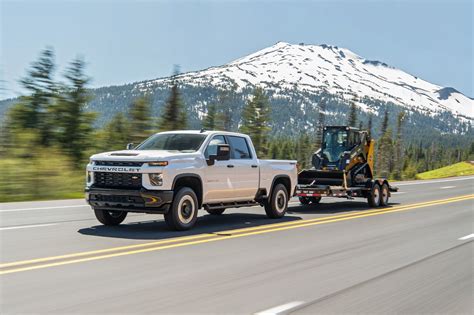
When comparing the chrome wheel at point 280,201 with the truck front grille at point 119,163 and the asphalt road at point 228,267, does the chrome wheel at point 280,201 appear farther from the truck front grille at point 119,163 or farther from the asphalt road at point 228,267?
the truck front grille at point 119,163

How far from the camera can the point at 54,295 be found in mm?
5625

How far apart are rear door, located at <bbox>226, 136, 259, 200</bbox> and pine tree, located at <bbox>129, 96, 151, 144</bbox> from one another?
2656cm

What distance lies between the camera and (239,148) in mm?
12633

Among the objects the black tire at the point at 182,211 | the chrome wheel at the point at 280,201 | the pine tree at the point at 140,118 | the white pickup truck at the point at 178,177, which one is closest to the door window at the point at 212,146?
the white pickup truck at the point at 178,177

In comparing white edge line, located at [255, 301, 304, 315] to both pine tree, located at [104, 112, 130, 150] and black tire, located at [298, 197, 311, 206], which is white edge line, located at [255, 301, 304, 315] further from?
pine tree, located at [104, 112, 130, 150]

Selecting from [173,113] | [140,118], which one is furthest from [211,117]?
[140,118]

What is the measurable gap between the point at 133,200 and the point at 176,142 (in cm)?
205

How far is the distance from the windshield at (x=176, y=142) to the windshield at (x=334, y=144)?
8711mm

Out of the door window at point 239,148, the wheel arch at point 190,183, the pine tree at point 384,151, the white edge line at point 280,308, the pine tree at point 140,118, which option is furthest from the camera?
the pine tree at point 384,151

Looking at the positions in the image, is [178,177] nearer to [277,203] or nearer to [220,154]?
[220,154]

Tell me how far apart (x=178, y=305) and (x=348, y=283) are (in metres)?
2.29

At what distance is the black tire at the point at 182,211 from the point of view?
1031cm

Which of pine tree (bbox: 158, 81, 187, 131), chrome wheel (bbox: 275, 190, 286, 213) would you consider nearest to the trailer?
chrome wheel (bbox: 275, 190, 286, 213)

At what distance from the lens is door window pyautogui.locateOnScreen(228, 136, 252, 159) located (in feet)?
40.6
